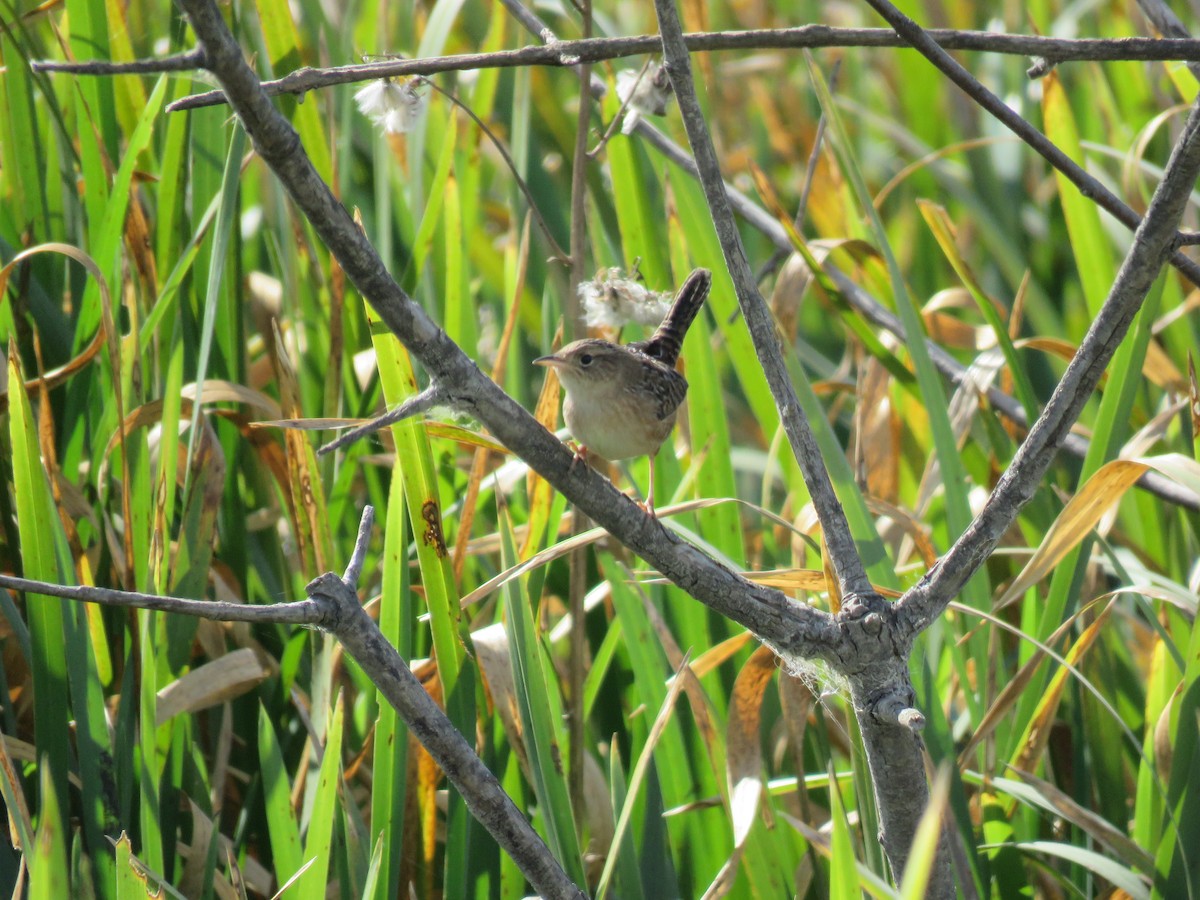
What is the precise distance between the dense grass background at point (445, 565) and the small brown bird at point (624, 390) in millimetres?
60

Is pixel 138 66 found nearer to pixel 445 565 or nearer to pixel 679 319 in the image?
pixel 445 565

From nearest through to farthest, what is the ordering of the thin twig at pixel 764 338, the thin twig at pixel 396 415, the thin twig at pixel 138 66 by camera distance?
1. the thin twig at pixel 138 66
2. the thin twig at pixel 396 415
3. the thin twig at pixel 764 338

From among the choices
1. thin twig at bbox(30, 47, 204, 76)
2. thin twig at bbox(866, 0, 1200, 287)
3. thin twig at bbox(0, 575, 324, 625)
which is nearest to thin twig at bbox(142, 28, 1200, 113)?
thin twig at bbox(866, 0, 1200, 287)

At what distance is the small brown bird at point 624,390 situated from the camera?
2252 millimetres

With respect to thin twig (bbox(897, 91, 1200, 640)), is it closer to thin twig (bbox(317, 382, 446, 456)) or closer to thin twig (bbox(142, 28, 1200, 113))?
thin twig (bbox(142, 28, 1200, 113))

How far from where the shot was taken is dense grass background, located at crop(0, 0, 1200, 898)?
175cm

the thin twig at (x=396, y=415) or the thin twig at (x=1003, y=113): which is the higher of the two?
the thin twig at (x=1003, y=113)

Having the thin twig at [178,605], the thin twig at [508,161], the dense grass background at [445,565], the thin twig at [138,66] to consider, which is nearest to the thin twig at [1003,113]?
the dense grass background at [445,565]

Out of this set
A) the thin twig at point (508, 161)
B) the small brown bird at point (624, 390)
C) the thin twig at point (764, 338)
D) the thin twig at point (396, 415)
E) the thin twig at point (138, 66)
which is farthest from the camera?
the small brown bird at point (624, 390)

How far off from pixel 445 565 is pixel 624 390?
64 cm

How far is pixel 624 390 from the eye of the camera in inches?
89.1

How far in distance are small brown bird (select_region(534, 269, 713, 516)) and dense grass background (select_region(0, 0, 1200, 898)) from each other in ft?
0.20

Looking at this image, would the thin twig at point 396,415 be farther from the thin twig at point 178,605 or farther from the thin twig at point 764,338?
the thin twig at point 764,338

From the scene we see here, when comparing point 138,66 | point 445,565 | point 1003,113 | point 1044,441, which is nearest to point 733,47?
point 1003,113
